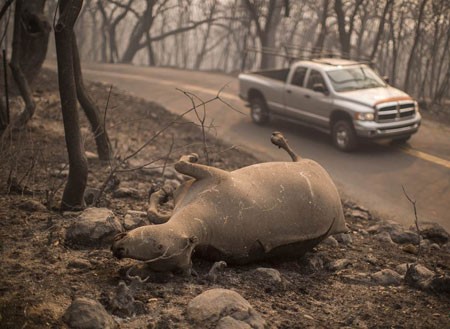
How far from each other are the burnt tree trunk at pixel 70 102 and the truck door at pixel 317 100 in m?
7.51

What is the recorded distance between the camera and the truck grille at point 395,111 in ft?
41.0

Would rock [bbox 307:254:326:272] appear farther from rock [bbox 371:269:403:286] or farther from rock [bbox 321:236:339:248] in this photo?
rock [bbox 321:236:339:248]

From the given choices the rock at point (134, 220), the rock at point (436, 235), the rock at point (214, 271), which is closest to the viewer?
the rock at point (214, 271)

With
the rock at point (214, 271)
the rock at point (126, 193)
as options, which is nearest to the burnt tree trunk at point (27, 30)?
the rock at point (126, 193)

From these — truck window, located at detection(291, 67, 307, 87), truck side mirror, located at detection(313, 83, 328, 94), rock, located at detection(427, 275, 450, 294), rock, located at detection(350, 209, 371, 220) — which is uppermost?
truck window, located at detection(291, 67, 307, 87)

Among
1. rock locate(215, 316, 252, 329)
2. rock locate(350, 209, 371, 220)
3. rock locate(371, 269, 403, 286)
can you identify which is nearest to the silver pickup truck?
rock locate(350, 209, 371, 220)

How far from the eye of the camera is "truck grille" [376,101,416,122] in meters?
12.5

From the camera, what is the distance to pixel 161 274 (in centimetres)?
536

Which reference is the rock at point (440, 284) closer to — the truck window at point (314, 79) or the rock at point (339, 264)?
the rock at point (339, 264)

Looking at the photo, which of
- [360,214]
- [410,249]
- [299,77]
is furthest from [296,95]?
[410,249]

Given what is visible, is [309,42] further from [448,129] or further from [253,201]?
[253,201]

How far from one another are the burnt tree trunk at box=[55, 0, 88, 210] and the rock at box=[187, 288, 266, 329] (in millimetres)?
2560

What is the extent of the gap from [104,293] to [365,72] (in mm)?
10191

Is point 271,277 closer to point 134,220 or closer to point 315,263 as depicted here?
point 315,263
